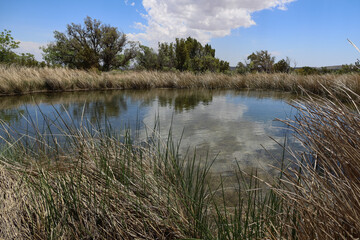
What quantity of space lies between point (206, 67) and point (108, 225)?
87.5 ft

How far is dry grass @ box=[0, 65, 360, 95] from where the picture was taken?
9453mm

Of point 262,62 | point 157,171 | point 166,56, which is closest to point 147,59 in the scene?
point 166,56

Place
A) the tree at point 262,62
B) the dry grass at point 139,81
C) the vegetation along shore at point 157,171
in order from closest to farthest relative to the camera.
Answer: the vegetation along shore at point 157,171
the dry grass at point 139,81
the tree at point 262,62

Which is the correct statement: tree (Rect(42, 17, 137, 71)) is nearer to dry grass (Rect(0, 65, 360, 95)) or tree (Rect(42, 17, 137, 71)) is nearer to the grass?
dry grass (Rect(0, 65, 360, 95))

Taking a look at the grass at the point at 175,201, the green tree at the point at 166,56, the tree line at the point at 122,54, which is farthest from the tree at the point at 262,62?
the grass at the point at 175,201

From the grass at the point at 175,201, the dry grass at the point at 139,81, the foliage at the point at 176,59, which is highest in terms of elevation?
the foliage at the point at 176,59

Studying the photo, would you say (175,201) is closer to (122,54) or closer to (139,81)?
(139,81)

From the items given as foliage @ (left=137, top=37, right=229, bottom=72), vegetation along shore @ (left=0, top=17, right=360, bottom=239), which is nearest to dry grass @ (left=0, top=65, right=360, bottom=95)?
vegetation along shore @ (left=0, top=17, right=360, bottom=239)

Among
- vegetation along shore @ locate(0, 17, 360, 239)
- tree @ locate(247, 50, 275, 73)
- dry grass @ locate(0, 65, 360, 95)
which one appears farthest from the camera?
tree @ locate(247, 50, 275, 73)

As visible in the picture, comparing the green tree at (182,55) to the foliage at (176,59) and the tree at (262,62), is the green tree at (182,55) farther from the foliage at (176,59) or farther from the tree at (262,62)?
the tree at (262,62)

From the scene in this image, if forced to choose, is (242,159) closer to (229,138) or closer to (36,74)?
(229,138)

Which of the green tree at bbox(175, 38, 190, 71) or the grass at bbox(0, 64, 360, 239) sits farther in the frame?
the green tree at bbox(175, 38, 190, 71)

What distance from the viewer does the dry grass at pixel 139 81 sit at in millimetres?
9453

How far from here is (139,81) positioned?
46.2 ft
